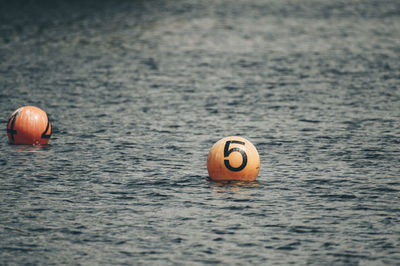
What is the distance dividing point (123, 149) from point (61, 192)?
324cm

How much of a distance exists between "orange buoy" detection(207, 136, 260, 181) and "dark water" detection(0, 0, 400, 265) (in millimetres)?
287

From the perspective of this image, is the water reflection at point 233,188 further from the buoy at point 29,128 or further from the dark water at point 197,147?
the buoy at point 29,128

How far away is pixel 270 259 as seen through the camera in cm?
873

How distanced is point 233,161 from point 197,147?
10.4 feet

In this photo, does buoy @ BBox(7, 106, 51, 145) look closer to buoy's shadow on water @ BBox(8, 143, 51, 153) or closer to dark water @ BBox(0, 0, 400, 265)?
buoy's shadow on water @ BBox(8, 143, 51, 153)

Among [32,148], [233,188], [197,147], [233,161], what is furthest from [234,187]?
[32,148]

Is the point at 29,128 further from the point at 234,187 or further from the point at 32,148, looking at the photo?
the point at 234,187

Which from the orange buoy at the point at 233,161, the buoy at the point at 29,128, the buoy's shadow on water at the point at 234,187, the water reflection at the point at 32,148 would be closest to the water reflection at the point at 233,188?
the buoy's shadow on water at the point at 234,187

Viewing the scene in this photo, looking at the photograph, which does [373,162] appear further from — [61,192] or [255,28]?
[255,28]

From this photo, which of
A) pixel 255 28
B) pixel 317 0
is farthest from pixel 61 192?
pixel 317 0

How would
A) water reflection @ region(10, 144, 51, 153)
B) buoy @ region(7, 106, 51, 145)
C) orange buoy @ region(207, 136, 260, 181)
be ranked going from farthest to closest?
buoy @ region(7, 106, 51, 145)
water reflection @ region(10, 144, 51, 153)
orange buoy @ region(207, 136, 260, 181)

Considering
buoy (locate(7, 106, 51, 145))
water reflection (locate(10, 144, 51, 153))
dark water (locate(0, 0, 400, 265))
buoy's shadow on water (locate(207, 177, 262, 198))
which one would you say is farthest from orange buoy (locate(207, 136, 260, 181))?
buoy (locate(7, 106, 51, 145))

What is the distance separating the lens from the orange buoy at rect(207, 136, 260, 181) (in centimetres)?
1202

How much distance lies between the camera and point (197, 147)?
595 inches
